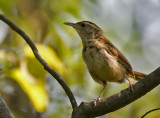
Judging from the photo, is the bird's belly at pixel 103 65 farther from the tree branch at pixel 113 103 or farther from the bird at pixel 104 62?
the tree branch at pixel 113 103

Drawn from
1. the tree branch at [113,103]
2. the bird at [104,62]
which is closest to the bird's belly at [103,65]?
the bird at [104,62]

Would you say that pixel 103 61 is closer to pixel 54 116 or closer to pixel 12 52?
pixel 12 52

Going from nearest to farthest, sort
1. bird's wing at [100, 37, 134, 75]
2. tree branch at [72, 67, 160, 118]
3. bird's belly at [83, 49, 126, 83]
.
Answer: tree branch at [72, 67, 160, 118] < bird's belly at [83, 49, 126, 83] < bird's wing at [100, 37, 134, 75]

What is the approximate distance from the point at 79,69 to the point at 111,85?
2.80ft

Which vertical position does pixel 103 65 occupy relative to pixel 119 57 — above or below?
below

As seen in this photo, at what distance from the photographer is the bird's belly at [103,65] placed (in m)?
4.22

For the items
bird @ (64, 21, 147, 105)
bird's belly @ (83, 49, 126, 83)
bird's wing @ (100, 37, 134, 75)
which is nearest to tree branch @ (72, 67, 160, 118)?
bird @ (64, 21, 147, 105)

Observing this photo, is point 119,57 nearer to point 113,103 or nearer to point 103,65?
point 103,65

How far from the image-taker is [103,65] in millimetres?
4223

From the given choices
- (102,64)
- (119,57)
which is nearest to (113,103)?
(102,64)

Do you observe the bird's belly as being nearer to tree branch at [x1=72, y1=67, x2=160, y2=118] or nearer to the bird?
the bird

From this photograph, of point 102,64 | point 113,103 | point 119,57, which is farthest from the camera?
point 119,57

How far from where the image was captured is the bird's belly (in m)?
4.22

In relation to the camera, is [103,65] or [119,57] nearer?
[103,65]
